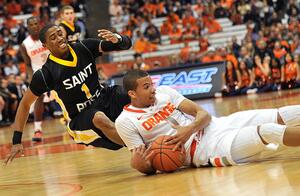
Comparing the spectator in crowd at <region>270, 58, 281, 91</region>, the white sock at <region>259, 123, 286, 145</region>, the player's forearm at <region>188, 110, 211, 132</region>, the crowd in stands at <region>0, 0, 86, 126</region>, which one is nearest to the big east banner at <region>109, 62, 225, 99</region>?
the spectator in crowd at <region>270, 58, 281, 91</region>

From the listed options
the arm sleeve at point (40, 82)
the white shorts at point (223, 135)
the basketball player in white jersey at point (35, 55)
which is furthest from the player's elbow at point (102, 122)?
the basketball player in white jersey at point (35, 55)

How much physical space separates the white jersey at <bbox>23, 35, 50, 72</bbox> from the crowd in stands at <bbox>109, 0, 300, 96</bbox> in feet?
25.4

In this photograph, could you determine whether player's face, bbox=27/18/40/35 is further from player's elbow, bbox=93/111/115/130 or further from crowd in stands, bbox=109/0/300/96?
crowd in stands, bbox=109/0/300/96

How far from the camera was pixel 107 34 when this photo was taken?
664 centimetres

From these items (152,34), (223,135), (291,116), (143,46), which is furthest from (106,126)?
(152,34)

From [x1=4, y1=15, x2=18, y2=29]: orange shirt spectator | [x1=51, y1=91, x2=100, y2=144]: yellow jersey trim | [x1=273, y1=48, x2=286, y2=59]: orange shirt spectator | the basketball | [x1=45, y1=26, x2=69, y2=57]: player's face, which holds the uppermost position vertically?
[x1=45, y1=26, x2=69, y2=57]: player's face

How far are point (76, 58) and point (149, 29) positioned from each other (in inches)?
653

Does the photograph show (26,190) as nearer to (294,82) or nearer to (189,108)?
(189,108)

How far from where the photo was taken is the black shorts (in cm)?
693

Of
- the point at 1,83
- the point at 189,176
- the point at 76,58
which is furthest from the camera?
the point at 1,83

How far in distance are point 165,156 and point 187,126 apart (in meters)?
0.32

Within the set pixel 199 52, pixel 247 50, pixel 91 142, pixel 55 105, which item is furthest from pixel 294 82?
pixel 91 142

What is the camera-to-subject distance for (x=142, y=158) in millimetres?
5719

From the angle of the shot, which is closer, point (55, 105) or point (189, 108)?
point (189, 108)
